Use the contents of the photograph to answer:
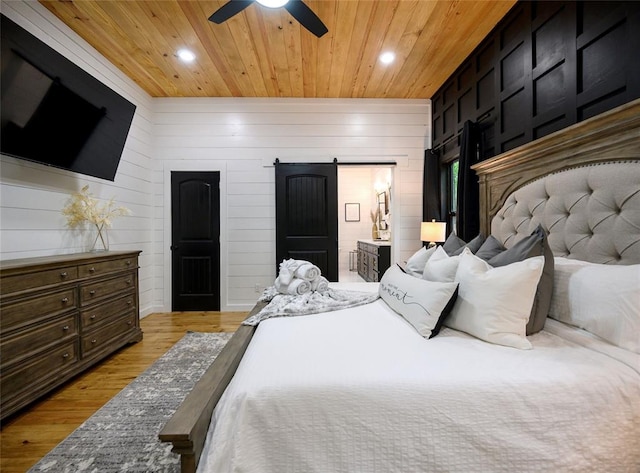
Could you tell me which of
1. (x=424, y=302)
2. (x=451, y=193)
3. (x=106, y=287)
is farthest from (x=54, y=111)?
(x=451, y=193)

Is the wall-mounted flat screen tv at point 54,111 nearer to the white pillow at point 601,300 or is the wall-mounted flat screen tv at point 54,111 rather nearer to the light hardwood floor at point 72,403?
the light hardwood floor at point 72,403

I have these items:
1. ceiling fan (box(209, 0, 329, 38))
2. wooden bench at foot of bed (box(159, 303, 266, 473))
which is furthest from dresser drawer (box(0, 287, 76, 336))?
ceiling fan (box(209, 0, 329, 38))

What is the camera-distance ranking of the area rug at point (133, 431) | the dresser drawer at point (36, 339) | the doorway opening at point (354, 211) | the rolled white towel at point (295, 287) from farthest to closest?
the doorway opening at point (354, 211) → the rolled white towel at point (295, 287) → the dresser drawer at point (36, 339) → the area rug at point (133, 431)

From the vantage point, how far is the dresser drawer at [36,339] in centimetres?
175

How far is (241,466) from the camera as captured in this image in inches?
34.8

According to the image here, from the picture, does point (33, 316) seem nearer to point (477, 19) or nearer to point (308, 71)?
point (308, 71)

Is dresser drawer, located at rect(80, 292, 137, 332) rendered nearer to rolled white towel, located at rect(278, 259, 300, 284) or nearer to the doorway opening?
rolled white towel, located at rect(278, 259, 300, 284)

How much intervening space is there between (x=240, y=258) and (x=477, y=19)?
12.2 feet

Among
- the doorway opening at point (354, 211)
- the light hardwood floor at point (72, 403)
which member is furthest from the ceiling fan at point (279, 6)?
the doorway opening at point (354, 211)

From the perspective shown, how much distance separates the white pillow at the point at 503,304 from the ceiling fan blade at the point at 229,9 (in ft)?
7.30

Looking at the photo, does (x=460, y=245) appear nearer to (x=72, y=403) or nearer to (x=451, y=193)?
(x=451, y=193)

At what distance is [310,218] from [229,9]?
2599 mm

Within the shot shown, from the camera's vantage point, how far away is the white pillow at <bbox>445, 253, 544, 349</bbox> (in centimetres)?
124

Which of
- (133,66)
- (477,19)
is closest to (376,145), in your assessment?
(477,19)
